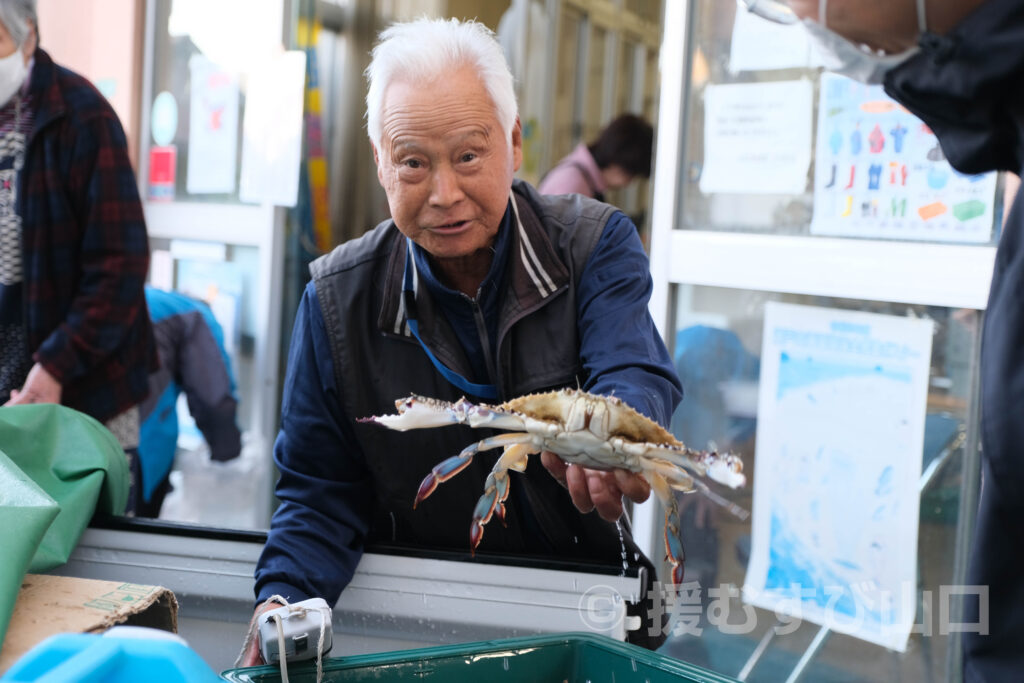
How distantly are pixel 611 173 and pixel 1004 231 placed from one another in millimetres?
3350

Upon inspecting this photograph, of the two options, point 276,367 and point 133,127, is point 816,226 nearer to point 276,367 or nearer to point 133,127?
point 276,367

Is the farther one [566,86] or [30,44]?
[566,86]

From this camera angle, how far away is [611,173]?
4418 millimetres

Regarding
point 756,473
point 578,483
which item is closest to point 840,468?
point 756,473

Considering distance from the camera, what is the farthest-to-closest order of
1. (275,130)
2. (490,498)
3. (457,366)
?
(275,130) → (457,366) → (490,498)

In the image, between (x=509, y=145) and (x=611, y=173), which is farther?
(x=611, y=173)

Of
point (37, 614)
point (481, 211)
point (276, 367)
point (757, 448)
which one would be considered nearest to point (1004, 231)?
point (481, 211)

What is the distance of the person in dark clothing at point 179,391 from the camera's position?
11.3 feet

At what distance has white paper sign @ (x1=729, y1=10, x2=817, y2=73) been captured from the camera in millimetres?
3121

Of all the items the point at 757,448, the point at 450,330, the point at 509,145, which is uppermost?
the point at 509,145

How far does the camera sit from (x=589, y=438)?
54.5 inches

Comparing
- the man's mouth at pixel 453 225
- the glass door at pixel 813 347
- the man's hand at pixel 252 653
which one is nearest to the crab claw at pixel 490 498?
the man's hand at pixel 252 653

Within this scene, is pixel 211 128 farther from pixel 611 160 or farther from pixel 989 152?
pixel 989 152

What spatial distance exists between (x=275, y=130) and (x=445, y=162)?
2.83 meters
